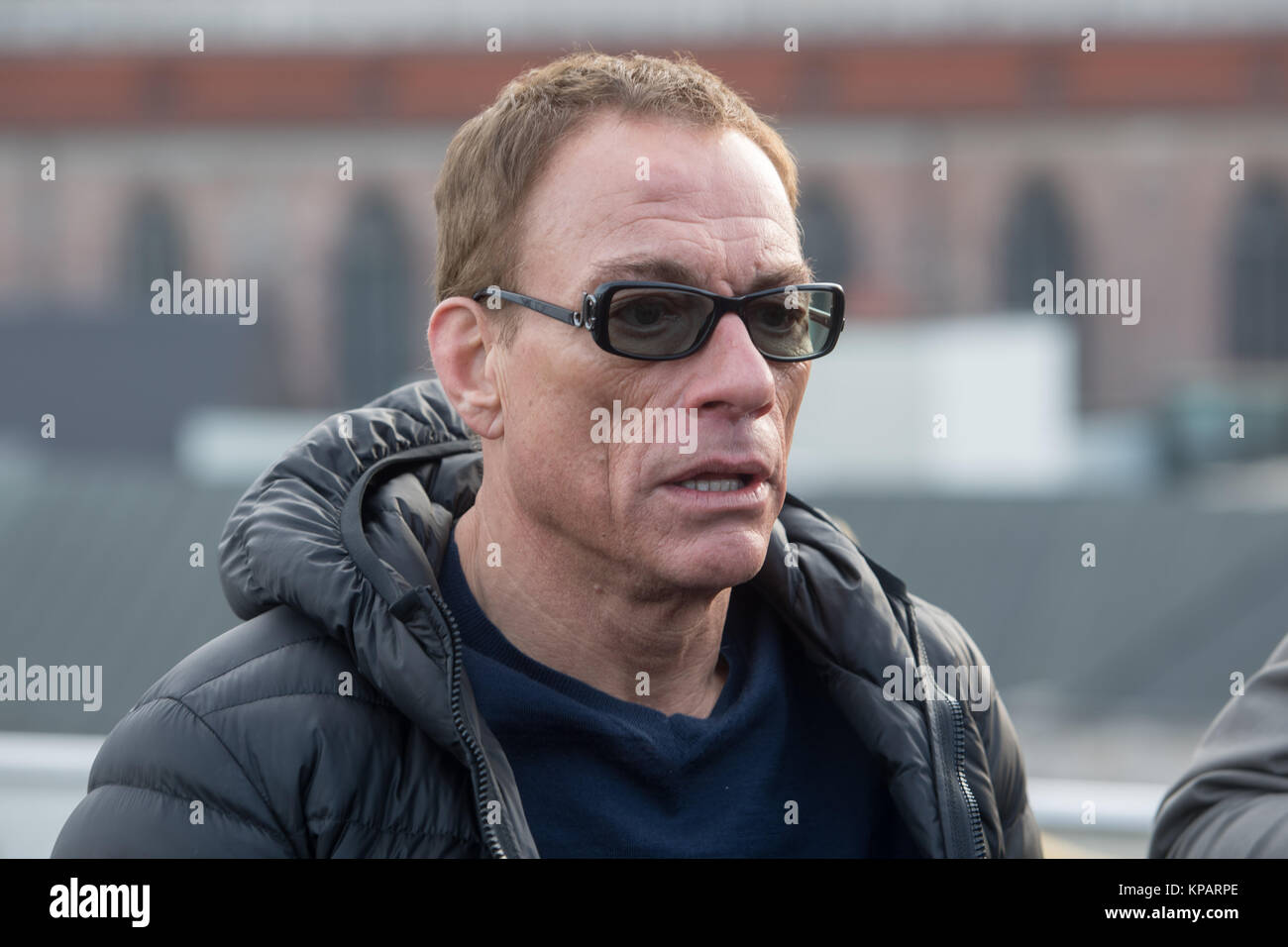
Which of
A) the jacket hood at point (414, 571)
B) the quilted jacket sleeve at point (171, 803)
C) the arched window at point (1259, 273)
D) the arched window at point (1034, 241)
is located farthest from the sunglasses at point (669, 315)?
the arched window at point (1259, 273)

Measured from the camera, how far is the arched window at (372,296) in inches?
1241

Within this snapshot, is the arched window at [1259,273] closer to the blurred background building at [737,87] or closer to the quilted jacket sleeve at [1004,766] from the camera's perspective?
the blurred background building at [737,87]

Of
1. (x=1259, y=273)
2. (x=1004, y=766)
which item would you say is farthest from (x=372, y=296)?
(x=1004, y=766)

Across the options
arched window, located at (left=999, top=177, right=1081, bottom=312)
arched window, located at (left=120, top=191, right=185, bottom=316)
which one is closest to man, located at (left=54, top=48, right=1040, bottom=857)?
arched window, located at (left=999, top=177, right=1081, bottom=312)

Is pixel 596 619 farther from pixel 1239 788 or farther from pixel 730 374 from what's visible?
pixel 1239 788

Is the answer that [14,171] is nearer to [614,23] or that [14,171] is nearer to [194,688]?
[614,23]

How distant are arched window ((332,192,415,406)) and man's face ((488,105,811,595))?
2972 cm

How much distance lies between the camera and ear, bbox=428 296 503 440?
2.23m

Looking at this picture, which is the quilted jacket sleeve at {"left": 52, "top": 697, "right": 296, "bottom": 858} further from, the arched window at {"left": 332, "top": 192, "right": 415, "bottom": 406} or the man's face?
the arched window at {"left": 332, "top": 192, "right": 415, "bottom": 406}

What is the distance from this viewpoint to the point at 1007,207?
3103 cm

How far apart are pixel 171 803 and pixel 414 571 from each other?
1.44 feet

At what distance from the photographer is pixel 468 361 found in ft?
7.42

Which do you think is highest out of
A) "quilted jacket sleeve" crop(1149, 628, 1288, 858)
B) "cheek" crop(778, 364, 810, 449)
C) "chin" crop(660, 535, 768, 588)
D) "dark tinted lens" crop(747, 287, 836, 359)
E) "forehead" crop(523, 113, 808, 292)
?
"forehead" crop(523, 113, 808, 292)
